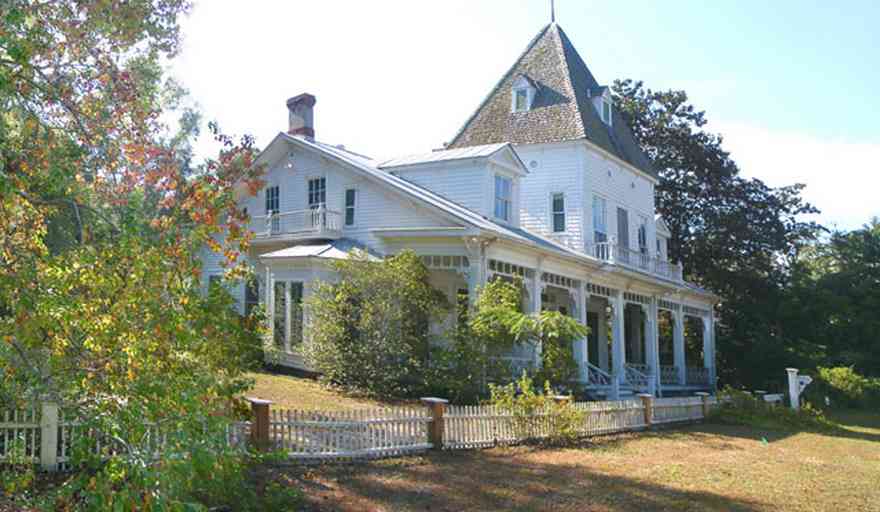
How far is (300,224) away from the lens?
Answer: 2344 cm

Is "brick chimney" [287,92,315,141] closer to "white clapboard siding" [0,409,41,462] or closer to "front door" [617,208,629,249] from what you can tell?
"front door" [617,208,629,249]

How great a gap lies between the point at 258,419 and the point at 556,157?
1855cm

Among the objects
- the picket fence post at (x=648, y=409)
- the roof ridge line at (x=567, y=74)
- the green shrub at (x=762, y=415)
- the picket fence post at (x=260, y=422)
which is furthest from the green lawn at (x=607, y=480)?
the roof ridge line at (x=567, y=74)

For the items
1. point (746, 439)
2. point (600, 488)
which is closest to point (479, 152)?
point (746, 439)

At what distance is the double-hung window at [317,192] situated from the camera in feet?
77.5

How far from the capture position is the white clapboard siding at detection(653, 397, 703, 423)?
18469 mm

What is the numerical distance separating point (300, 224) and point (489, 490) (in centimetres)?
1507

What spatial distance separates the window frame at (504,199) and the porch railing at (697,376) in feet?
41.9

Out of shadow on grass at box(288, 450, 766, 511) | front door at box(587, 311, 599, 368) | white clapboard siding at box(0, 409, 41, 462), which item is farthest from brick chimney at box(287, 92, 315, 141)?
white clapboard siding at box(0, 409, 41, 462)

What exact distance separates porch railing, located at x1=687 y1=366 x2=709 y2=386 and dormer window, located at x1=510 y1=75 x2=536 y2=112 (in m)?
13.3

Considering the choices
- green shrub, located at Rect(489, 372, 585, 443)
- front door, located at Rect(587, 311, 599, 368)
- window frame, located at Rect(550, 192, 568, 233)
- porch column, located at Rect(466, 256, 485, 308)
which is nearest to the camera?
green shrub, located at Rect(489, 372, 585, 443)

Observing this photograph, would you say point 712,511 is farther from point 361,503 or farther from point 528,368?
point 528,368

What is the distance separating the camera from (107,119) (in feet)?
28.7

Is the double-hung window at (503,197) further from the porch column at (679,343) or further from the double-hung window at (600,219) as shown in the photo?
the porch column at (679,343)
